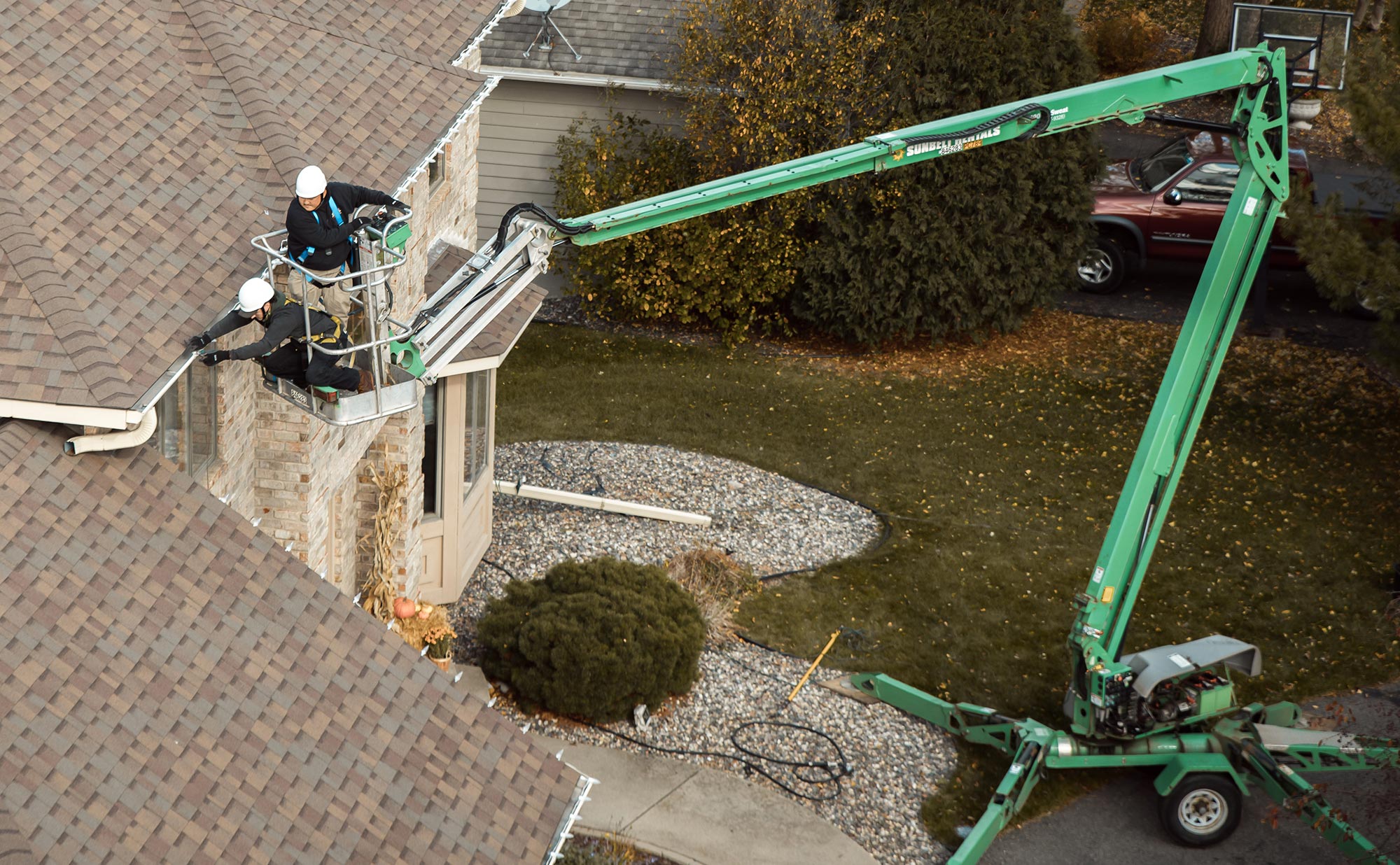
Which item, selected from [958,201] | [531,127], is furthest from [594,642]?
[531,127]

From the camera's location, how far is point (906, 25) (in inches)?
842

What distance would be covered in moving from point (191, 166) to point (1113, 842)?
30.0 ft

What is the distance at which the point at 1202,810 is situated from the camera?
485 inches

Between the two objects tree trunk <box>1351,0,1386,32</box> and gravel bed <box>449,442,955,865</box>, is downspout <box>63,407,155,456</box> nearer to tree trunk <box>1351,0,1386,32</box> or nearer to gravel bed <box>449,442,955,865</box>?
gravel bed <box>449,442,955,865</box>

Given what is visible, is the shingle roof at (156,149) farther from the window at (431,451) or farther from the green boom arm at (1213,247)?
the window at (431,451)

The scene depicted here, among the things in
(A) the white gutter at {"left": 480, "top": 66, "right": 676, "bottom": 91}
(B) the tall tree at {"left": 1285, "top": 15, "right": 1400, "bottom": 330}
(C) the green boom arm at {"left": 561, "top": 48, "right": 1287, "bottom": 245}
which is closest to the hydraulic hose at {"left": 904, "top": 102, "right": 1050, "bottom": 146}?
(C) the green boom arm at {"left": 561, "top": 48, "right": 1287, "bottom": 245}

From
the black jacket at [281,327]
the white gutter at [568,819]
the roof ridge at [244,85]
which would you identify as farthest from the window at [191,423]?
the white gutter at [568,819]

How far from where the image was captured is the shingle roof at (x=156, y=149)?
291 inches

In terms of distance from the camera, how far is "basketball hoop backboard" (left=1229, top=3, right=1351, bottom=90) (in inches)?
1061

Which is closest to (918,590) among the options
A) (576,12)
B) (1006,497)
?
(1006,497)

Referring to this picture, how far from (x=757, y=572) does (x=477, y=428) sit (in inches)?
140

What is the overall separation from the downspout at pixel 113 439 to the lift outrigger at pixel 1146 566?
274 cm

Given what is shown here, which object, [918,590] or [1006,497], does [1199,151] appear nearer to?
[1006,497]

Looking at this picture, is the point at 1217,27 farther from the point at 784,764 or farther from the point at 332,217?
the point at 332,217
